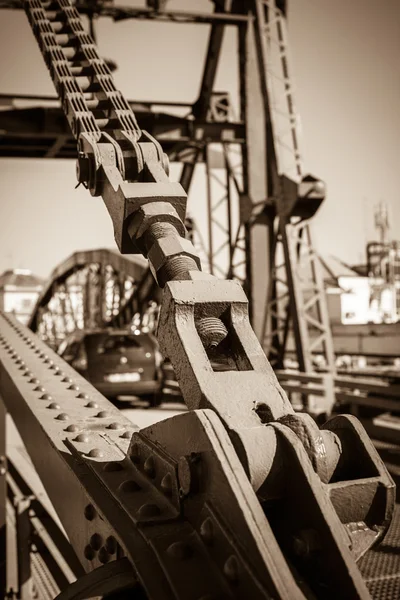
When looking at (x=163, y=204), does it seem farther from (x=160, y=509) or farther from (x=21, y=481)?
(x=21, y=481)

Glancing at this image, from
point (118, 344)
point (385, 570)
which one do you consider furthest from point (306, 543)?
point (118, 344)

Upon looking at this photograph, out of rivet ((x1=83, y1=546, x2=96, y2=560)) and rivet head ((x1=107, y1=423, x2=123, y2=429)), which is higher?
rivet head ((x1=107, y1=423, x2=123, y2=429))

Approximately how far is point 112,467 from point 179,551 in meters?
0.42

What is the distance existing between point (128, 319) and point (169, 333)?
16214 millimetres

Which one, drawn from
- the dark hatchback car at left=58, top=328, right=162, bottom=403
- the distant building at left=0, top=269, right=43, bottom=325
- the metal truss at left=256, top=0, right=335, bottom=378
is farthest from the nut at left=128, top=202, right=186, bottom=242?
the distant building at left=0, top=269, right=43, bottom=325

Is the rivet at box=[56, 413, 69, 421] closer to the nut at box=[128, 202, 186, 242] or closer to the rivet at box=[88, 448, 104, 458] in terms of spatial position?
the rivet at box=[88, 448, 104, 458]

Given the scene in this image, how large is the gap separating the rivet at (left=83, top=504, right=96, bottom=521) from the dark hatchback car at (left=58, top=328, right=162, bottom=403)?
10.1 m

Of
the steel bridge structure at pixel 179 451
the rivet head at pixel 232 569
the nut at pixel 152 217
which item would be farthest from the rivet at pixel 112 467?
the nut at pixel 152 217

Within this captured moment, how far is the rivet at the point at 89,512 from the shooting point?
1.54m

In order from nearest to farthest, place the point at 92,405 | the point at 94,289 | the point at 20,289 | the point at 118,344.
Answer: the point at 92,405 < the point at 118,344 < the point at 94,289 < the point at 20,289

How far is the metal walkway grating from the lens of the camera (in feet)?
10.7

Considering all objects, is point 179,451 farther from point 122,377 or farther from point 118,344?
point 118,344

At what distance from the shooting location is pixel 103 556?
57.8 inches

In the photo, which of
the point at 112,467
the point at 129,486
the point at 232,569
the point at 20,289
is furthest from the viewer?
the point at 20,289
